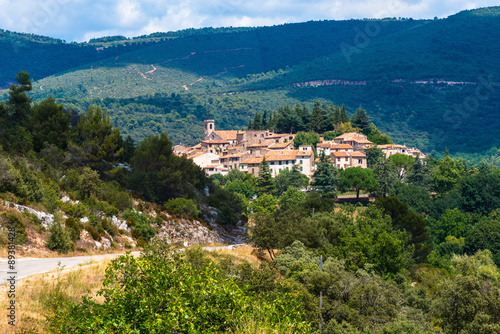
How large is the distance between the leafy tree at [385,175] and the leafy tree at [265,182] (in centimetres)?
2119

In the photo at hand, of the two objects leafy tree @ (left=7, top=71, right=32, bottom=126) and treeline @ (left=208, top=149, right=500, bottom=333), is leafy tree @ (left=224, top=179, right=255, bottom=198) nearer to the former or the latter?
treeline @ (left=208, top=149, right=500, bottom=333)

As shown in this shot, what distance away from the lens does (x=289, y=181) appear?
333 ft

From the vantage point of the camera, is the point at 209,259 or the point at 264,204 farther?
the point at 264,204

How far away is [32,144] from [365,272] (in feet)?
95.0

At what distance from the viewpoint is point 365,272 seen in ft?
108

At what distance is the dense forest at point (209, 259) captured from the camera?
1305cm

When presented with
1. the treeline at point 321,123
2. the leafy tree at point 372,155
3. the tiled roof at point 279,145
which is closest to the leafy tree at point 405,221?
the leafy tree at point 372,155

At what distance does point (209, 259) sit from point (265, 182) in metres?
80.9

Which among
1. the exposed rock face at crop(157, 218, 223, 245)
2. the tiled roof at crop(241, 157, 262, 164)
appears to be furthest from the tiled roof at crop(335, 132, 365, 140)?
the exposed rock face at crop(157, 218, 223, 245)

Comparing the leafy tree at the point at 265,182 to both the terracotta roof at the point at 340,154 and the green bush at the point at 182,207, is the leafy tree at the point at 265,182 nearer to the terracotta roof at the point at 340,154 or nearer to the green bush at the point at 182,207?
the terracotta roof at the point at 340,154

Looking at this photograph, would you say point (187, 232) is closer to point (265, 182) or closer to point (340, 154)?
point (265, 182)

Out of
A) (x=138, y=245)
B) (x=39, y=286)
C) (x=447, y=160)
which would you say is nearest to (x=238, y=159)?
(x=447, y=160)

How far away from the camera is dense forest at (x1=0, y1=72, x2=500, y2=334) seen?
42.8 ft

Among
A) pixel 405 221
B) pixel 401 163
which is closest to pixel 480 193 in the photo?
pixel 401 163
